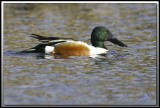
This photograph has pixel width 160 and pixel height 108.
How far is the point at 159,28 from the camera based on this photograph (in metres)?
14.2

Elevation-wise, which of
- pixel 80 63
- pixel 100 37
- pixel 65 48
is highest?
pixel 100 37

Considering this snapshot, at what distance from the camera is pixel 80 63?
38.2 ft

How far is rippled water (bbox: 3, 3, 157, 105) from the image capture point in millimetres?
8930

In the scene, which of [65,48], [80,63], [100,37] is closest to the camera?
[80,63]

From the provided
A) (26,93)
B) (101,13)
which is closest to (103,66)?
(26,93)

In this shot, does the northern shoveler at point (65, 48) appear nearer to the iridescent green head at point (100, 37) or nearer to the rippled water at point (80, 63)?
the iridescent green head at point (100, 37)

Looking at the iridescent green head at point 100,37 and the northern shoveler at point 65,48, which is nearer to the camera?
the northern shoveler at point 65,48

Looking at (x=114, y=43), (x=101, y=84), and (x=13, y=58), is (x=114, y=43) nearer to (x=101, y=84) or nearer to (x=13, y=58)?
(x=13, y=58)

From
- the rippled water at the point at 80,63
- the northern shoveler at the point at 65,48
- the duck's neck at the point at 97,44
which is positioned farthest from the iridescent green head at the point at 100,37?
the rippled water at the point at 80,63

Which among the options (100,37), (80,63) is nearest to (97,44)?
(100,37)

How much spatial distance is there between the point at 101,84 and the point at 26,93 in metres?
1.34

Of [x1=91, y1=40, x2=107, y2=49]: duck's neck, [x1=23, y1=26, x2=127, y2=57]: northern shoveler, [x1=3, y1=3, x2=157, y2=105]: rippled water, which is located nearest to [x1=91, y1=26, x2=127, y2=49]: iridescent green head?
[x1=91, y1=40, x2=107, y2=49]: duck's neck

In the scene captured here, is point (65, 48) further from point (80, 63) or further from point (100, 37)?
point (80, 63)

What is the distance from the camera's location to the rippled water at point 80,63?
893 cm
